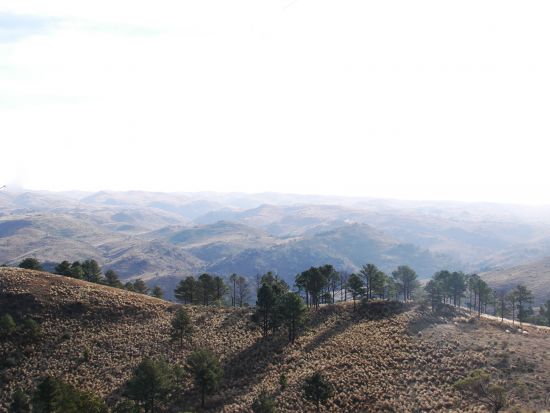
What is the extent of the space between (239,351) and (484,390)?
142ft

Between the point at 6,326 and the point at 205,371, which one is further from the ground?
the point at 6,326

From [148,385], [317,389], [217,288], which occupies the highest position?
[148,385]

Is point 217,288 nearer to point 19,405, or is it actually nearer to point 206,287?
point 206,287

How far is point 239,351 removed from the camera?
271 feet

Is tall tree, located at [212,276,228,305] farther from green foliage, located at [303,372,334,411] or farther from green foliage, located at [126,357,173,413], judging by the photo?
green foliage, located at [303,372,334,411]

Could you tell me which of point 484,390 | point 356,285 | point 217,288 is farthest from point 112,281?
point 484,390

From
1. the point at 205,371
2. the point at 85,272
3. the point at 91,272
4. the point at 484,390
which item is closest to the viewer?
the point at 484,390

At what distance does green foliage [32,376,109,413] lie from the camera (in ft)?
171

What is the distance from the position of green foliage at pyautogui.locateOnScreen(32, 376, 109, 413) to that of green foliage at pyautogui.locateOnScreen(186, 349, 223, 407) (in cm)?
1527

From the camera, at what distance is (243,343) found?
283 ft

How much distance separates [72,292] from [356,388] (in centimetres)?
6819

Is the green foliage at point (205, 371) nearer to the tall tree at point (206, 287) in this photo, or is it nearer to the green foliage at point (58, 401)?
the green foliage at point (58, 401)

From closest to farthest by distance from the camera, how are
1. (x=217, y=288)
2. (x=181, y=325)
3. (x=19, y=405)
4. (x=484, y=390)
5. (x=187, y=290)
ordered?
(x=19, y=405), (x=484, y=390), (x=181, y=325), (x=187, y=290), (x=217, y=288)

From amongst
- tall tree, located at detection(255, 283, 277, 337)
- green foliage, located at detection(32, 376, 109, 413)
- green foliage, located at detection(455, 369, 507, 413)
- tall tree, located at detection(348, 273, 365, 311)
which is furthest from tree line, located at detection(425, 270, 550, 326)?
green foliage, located at detection(32, 376, 109, 413)
